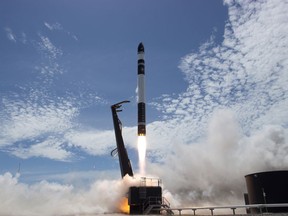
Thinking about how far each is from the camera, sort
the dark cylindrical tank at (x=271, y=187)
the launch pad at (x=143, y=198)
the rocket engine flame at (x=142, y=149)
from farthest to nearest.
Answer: the rocket engine flame at (x=142, y=149), the launch pad at (x=143, y=198), the dark cylindrical tank at (x=271, y=187)

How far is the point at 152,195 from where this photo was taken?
1971 inches

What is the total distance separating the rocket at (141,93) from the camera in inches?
2258

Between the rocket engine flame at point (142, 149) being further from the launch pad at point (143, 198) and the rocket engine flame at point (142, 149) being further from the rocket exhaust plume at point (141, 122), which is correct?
the launch pad at point (143, 198)

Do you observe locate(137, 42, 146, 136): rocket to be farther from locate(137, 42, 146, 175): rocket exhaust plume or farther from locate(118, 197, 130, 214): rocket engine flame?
locate(118, 197, 130, 214): rocket engine flame

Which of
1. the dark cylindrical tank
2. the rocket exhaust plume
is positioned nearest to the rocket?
the rocket exhaust plume

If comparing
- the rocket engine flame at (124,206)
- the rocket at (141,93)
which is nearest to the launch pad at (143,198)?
the rocket engine flame at (124,206)

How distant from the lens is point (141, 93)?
196 feet

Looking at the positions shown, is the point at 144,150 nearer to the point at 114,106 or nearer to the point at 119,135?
the point at 119,135

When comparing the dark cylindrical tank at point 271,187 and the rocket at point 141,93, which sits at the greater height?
the rocket at point 141,93

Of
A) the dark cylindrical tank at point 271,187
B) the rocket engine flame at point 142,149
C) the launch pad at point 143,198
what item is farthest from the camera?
the rocket engine flame at point 142,149

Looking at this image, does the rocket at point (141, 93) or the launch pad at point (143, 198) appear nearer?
the launch pad at point (143, 198)

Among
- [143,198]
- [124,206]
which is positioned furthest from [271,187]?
[124,206]

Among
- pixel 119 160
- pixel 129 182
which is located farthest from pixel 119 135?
pixel 129 182

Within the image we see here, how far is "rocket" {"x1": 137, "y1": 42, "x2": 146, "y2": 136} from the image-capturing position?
5734cm
